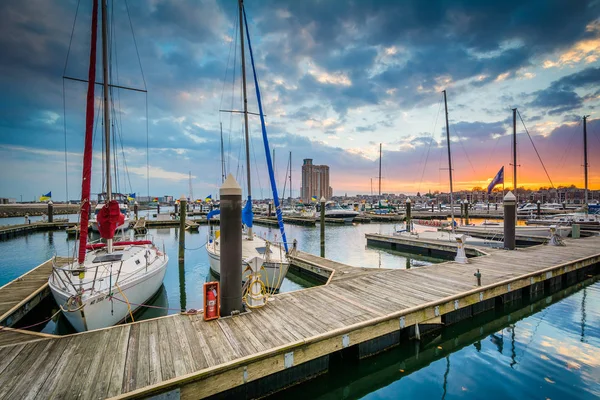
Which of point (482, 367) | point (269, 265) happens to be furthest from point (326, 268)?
point (482, 367)

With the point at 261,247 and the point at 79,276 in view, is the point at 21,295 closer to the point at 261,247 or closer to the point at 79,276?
the point at 79,276

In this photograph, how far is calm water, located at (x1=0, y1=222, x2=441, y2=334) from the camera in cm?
1093

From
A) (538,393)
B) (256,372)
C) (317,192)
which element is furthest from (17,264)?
(317,192)

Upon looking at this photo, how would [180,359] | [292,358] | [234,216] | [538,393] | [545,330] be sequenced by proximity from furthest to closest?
[545,330]
[234,216]
[538,393]
[292,358]
[180,359]

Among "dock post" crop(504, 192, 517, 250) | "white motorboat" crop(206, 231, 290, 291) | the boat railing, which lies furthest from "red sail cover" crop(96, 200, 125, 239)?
"dock post" crop(504, 192, 517, 250)

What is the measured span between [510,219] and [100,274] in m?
20.0

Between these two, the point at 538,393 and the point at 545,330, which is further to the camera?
the point at 545,330

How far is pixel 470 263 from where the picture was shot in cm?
1277

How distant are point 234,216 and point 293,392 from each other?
13.3 feet

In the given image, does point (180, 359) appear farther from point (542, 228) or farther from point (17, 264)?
point (542, 228)

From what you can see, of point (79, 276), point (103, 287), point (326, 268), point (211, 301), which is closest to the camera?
point (211, 301)

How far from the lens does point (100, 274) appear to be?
8617mm

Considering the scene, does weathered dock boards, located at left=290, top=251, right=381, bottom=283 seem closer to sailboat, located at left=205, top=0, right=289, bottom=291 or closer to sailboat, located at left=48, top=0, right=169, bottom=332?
sailboat, located at left=205, top=0, right=289, bottom=291

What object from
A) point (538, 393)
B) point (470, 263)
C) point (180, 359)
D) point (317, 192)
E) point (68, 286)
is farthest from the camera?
point (317, 192)
